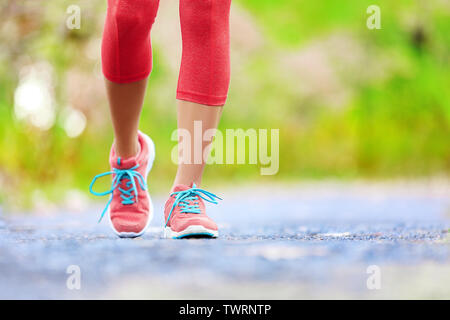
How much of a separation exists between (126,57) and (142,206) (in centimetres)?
42

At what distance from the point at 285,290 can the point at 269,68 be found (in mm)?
8317

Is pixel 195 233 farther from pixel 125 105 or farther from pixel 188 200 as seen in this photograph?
pixel 125 105

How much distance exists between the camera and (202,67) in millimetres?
1534

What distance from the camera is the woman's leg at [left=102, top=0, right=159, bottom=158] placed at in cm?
138

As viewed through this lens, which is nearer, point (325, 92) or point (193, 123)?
point (193, 123)

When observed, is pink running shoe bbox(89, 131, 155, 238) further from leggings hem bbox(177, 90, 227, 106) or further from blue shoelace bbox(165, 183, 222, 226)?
leggings hem bbox(177, 90, 227, 106)

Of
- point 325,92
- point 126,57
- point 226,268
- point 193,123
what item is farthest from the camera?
point 325,92

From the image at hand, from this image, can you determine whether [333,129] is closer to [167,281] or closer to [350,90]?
[350,90]

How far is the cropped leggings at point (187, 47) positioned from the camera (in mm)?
1399

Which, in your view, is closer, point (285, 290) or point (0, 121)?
point (285, 290)

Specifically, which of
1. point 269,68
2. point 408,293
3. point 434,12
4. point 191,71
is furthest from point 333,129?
point 408,293

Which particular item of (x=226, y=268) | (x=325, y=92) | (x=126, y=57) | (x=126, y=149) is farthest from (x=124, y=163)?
(x=325, y=92)

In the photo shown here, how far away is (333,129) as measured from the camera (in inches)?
346

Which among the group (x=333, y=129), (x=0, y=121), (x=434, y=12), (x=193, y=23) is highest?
(x=434, y=12)
